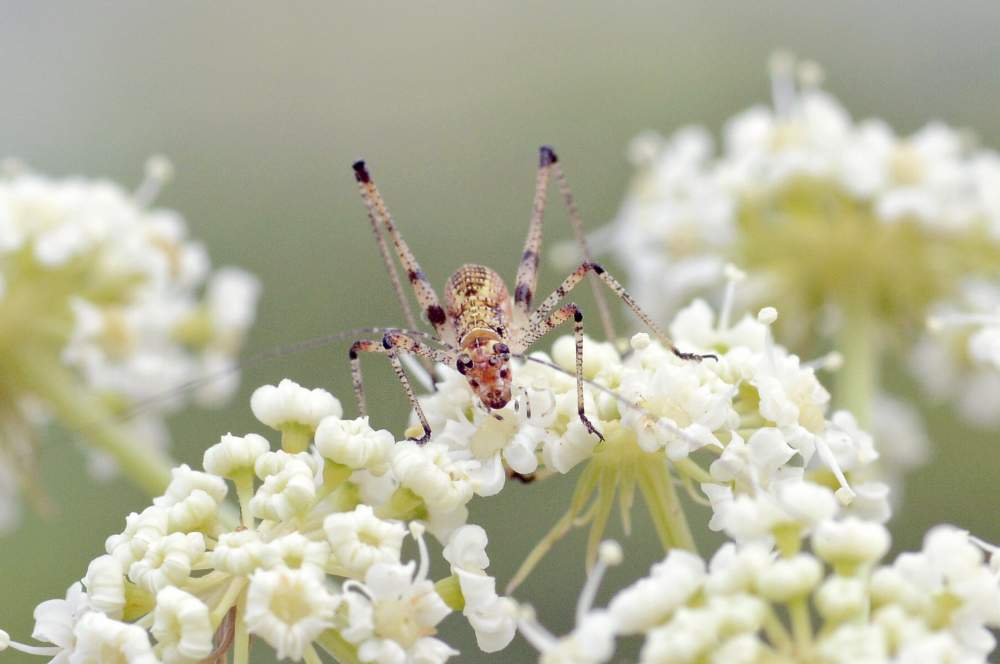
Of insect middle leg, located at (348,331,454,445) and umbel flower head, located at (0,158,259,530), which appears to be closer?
insect middle leg, located at (348,331,454,445)

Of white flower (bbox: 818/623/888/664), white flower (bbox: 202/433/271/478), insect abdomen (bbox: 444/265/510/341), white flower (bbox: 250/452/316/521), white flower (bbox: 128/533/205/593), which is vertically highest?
insect abdomen (bbox: 444/265/510/341)

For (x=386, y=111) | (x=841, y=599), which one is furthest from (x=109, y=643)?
(x=386, y=111)

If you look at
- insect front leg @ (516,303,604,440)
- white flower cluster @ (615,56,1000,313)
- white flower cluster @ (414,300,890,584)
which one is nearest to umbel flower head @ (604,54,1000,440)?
white flower cluster @ (615,56,1000,313)

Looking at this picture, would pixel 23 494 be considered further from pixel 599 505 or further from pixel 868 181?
pixel 868 181

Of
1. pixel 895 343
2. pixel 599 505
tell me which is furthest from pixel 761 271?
pixel 599 505

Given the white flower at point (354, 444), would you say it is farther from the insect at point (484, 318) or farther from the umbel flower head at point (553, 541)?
the insect at point (484, 318)

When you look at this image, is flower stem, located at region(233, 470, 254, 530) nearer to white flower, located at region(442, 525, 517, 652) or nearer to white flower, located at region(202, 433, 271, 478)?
white flower, located at region(202, 433, 271, 478)
